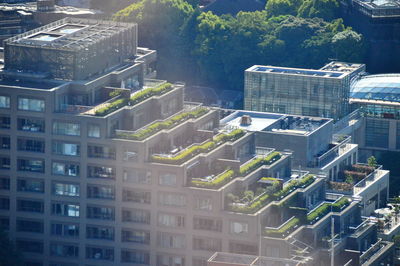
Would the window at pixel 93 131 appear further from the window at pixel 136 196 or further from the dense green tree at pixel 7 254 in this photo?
the dense green tree at pixel 7 254

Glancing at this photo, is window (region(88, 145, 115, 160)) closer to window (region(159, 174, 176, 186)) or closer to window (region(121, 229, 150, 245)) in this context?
window (region(159, 174, 176, 186))

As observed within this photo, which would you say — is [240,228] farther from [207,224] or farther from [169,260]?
[169,260]

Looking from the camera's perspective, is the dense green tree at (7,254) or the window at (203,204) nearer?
the window at (203,204)

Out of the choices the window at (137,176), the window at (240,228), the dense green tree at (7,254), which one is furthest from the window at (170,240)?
the dense green tree at (7,254)

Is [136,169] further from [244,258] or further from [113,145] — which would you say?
[244,258]

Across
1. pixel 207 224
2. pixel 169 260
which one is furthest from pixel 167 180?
pixel 169 260

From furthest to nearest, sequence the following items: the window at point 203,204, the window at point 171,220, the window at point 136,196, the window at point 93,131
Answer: the window at point 93,131 < the window at point 136,196 < the window at point 171,220 < the window at point 203,204
